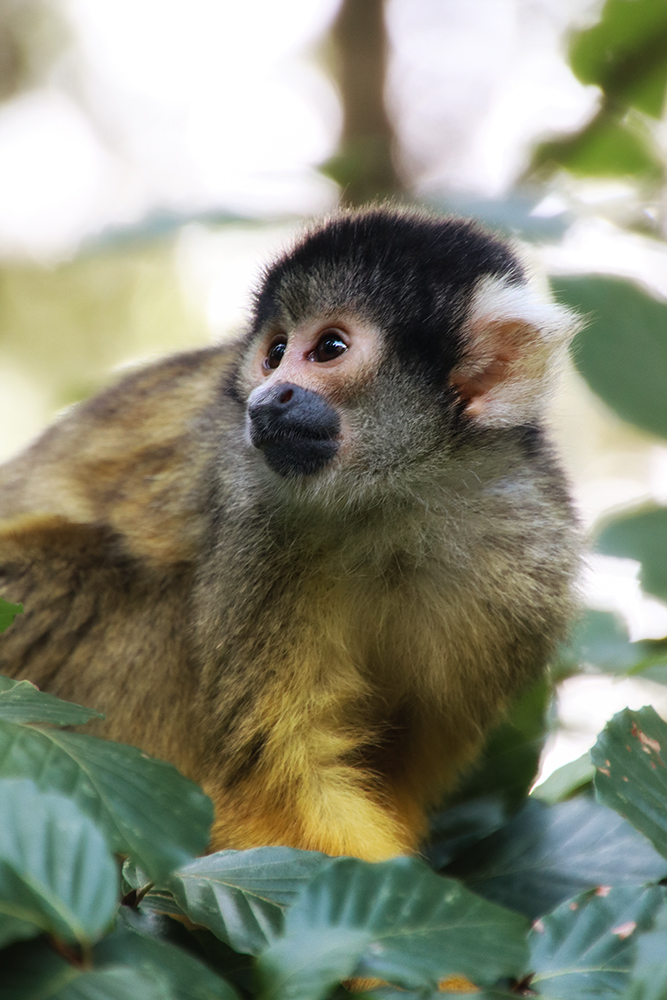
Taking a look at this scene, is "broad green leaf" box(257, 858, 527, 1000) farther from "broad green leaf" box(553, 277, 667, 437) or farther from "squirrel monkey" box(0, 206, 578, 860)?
"broad green leaf" box(553, 277, 667, 437)

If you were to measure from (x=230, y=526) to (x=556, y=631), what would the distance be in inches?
33.4

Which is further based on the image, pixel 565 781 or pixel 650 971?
pixel 565 781

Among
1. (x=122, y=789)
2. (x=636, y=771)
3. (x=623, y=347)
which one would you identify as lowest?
(x=122, y=789)

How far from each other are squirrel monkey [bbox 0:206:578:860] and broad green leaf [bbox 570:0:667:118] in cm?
124

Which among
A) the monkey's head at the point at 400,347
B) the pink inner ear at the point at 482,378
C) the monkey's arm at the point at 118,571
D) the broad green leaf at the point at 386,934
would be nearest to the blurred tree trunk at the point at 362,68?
the monkey's arm at the point at 118,571

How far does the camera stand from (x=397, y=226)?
237cm

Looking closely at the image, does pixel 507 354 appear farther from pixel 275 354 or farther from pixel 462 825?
pixel 462 825

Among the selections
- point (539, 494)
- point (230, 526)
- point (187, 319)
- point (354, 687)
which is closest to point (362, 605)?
point (354, 687)

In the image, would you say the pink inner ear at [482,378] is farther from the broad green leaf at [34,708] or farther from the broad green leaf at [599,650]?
the broad green leaf at [34,708]

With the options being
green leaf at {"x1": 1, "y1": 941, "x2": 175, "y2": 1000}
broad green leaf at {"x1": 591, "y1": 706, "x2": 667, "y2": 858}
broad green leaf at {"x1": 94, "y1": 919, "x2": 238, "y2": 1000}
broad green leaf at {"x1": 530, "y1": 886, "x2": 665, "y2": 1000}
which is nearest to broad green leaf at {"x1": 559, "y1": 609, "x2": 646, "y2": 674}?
broad green leaf at {"x1": 591, "y1": 706, "x2": 667, "y2": 858}

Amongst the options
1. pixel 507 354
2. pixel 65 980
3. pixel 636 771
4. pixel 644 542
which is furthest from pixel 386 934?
pixel 644 542

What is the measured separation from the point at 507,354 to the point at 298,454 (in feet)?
1.95

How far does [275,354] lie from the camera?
7.92 ft

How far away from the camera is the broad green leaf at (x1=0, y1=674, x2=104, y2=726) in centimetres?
120
